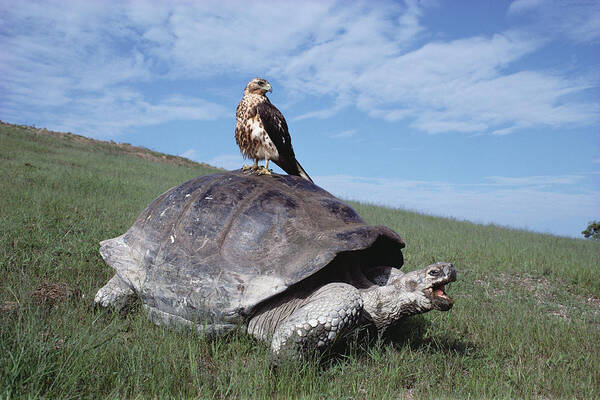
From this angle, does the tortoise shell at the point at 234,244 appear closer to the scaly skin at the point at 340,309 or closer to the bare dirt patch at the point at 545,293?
the scaly skin at the point at 340,309

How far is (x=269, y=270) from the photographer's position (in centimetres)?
390

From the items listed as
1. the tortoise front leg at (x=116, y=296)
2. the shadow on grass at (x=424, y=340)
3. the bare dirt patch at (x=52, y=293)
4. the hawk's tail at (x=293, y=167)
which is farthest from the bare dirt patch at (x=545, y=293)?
the bare dirt patch at (x=52, y=293)

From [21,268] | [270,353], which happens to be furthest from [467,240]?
[21,268]

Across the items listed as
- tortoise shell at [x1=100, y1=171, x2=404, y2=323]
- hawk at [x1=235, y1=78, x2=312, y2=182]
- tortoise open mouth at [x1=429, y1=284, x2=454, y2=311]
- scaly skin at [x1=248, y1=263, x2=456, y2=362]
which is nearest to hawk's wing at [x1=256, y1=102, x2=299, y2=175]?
hawk at [x1=235, y1=78, x2=312, y2=182]

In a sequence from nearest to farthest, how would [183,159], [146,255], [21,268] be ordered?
[146,255], [21,268], [183,159]

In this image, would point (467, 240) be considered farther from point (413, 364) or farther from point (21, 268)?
point (21, 268)

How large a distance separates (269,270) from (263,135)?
222 centimetres

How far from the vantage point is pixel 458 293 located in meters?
6.62

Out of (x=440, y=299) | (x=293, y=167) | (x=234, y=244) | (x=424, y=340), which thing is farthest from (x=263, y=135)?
(x=424, y=340)

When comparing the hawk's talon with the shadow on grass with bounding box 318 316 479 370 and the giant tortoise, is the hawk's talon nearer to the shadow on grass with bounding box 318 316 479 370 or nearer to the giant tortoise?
the giant tortoise

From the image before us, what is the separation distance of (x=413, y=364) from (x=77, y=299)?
4065 millimetres

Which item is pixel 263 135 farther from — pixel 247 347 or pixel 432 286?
pixel 432 286

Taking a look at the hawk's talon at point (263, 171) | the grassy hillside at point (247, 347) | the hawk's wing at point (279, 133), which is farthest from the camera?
the hawk's wing at point (279, 133)

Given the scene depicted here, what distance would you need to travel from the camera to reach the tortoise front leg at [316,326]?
3.44 meters
